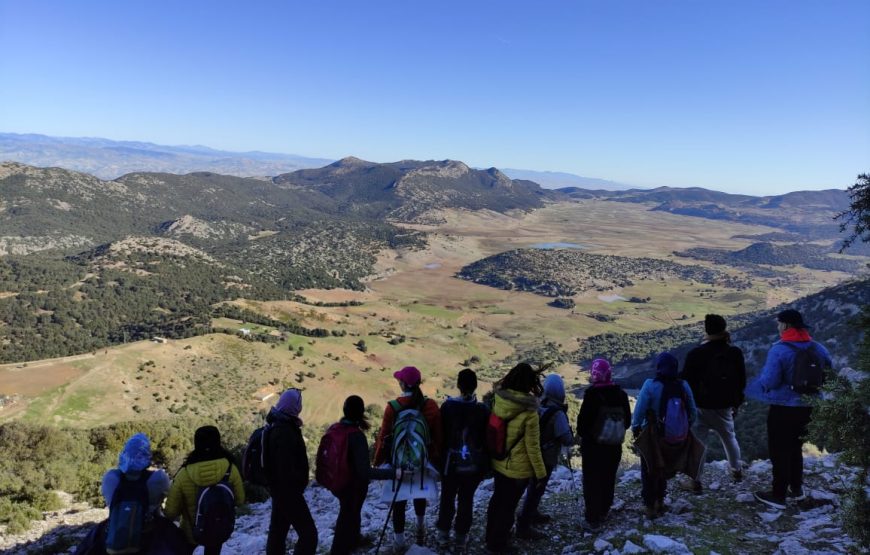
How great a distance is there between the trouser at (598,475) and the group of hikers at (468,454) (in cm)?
2

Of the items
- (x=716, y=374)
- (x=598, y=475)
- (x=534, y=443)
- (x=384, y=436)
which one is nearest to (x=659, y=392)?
(x=716, y=374)

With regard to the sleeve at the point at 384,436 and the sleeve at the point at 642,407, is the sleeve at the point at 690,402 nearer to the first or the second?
the sleeve at the point at 642,407

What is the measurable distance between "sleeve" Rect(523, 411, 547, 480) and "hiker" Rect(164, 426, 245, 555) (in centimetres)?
295

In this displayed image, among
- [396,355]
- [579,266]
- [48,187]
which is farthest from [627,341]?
[48,187]

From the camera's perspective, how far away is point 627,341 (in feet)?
288

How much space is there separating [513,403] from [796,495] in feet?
15.6

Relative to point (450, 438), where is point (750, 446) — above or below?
below

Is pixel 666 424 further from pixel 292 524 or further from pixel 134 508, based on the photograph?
pixel 134 508

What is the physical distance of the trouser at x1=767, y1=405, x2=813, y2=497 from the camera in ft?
20.5

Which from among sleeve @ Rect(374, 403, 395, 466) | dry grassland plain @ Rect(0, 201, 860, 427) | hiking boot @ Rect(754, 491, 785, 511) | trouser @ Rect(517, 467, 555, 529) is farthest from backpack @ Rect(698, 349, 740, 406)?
dry grassland plain @ Rect(0, 201, 860, 427)

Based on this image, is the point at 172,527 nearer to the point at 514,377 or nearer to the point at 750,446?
the point at 514,377

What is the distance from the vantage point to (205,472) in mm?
4652

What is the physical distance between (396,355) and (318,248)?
106 metres

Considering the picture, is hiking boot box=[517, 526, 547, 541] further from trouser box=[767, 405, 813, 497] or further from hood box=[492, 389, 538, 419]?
trouser box=[767, 405, 813, 497]
